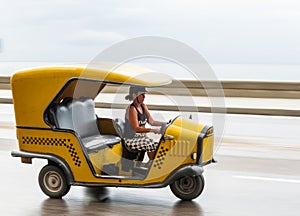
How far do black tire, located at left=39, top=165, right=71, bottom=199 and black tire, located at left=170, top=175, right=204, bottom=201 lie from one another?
1.06 metres

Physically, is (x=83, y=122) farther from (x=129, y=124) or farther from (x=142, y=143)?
(x=142, y=143)

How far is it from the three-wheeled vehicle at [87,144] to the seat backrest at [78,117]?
0.01 m

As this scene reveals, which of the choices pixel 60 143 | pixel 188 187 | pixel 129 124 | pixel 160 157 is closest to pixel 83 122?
pixel 60 143

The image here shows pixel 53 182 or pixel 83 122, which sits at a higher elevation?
pixel 83 122

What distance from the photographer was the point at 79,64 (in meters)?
6.54

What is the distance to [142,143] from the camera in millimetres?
6402

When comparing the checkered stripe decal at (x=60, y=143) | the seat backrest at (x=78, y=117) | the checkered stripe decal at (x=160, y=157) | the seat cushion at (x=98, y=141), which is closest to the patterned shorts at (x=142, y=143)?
the checkered stripe decal at (x=160, y=157)

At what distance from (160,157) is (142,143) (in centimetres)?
29

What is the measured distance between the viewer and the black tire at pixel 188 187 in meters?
6.36

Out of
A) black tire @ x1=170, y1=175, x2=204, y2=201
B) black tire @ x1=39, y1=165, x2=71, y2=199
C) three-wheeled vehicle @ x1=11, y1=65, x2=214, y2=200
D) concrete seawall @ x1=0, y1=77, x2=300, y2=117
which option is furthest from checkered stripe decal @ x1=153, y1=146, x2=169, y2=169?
concrete seawall @ x1=0, y1=77, x2=300, y2=117

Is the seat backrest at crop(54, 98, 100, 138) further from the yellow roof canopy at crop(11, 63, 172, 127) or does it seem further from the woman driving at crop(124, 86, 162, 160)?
the woman driving at crop(124, 86, 162, 160)

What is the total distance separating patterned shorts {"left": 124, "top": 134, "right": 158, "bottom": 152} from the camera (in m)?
6.35

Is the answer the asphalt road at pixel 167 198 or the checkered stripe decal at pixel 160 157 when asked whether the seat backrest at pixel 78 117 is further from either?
the checkered stripe decal at pixel 160 157

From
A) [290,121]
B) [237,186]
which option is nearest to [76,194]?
[237,186]
